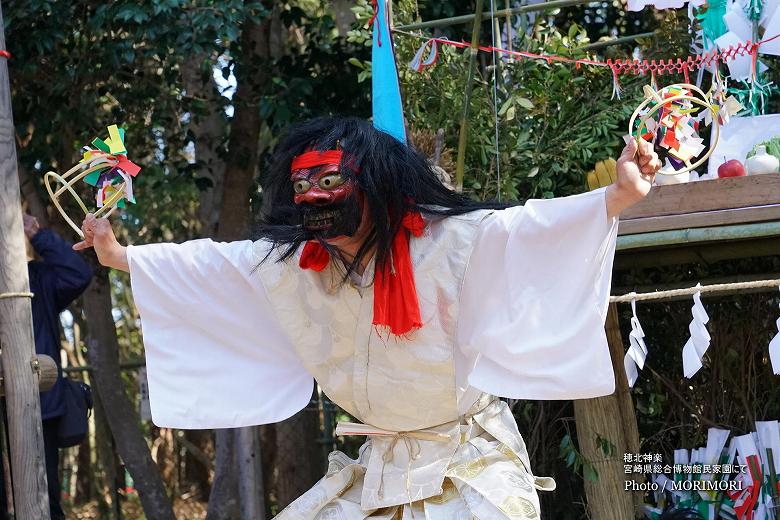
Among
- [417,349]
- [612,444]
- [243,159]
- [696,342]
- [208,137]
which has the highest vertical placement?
[208,137]

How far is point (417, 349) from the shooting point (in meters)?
2.74

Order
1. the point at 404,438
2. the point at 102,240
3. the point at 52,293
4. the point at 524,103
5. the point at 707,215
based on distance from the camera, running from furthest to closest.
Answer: the point at 52,293, the point at 524,103, the point at 707,215, the point at 102,240, the point at 404,438

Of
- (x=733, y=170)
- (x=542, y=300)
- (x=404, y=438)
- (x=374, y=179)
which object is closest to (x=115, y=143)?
(x=374, y=179)

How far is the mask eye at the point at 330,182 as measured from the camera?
8.84ft

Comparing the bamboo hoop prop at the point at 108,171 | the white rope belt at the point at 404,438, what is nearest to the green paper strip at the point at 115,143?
the bamboo hoop prop at the point at 108,171

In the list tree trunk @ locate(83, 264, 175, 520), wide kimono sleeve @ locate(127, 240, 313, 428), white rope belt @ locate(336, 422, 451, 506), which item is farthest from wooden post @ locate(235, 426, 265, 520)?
white rope belt @ locate(336, 422, 451, 506)

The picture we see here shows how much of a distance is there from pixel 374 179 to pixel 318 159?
15 centimetres

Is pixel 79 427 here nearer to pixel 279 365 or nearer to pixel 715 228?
pixel 279 365

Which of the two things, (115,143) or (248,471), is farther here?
(248,471)

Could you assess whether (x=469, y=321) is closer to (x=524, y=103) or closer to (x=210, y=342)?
(x=210, y=342)

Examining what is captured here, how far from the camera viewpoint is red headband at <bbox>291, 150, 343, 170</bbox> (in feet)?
8.93

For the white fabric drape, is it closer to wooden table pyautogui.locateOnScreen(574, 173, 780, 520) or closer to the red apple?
wooden table pyautogui.locateOnScreen(574, 173, 780, 520)

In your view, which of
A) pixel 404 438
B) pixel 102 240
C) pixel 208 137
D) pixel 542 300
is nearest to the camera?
pixel 542 300

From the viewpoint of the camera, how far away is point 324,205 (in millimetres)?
2691
